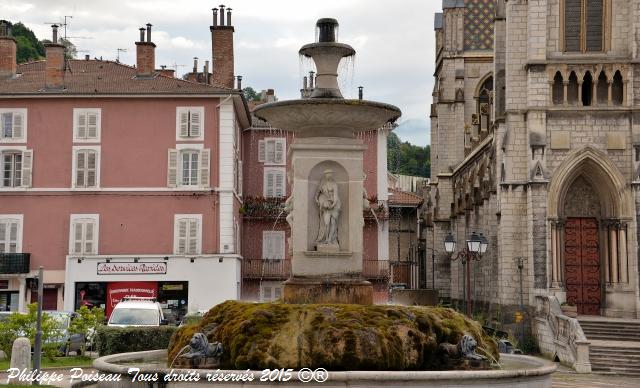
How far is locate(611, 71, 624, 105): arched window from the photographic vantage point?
34.5m

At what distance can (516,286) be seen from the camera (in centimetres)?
3475

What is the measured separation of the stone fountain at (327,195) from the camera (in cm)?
1623

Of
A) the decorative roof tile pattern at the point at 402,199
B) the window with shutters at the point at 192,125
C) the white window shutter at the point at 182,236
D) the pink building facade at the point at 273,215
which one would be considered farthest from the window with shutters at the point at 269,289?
the decorative roof tile pattern at the point at 402,199

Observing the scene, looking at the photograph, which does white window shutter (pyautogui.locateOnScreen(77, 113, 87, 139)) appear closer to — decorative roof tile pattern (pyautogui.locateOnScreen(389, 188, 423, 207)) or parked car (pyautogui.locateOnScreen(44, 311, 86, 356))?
parked car (pyautogui.locateOnScreen(44, 311, 86, 356))

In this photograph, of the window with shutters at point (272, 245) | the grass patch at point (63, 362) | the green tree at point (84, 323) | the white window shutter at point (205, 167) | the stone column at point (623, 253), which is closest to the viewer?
the grass patch at point (63, 362)

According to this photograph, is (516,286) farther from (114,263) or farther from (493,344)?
(493,344)

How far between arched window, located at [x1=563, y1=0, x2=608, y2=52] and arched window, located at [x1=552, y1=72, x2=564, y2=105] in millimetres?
1238

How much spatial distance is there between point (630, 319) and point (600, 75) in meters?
9.01

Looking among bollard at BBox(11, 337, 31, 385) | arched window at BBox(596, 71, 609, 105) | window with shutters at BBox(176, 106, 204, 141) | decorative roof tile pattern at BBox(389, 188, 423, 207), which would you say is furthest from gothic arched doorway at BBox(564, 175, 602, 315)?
decorative roof tile pattern at BBox(389, 188, 423, 207)

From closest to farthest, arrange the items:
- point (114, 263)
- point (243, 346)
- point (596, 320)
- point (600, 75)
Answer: point (243, 346) < point (596, 320) < point (600, 75) < point (114, 263)

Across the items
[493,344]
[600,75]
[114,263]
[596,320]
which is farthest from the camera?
[114,263]

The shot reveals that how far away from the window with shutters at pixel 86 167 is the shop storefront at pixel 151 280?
10.7ft

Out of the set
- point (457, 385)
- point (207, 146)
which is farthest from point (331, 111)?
point (207, 146)

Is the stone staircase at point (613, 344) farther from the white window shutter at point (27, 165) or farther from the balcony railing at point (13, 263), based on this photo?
the white window shutter at point (27, 165)
